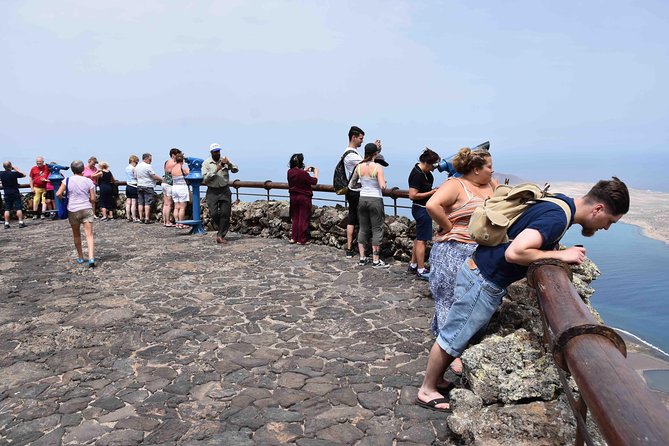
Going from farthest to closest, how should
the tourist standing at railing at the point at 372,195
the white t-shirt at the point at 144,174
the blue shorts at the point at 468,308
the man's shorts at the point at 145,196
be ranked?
the man's shorts at the point at 145,196 → the white t-shirt at the point at 144,174 → the tourist standing at railing at the point at 372,195 → the blue shorts at the point at 468,308

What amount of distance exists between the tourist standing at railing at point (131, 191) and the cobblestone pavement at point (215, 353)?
16.3ft

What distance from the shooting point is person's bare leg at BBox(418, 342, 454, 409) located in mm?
3432

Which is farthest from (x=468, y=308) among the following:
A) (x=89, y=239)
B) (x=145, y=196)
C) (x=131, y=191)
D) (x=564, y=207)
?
(x=131, y=191)

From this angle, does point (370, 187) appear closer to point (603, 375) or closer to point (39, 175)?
point (603, 375)

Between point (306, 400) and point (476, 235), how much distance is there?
1935 mm

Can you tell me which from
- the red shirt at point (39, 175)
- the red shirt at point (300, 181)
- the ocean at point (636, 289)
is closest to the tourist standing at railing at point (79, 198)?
the red shirt at point (300, 181)

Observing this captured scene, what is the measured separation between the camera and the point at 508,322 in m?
3.65

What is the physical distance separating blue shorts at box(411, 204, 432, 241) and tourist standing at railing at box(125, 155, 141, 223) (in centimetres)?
888

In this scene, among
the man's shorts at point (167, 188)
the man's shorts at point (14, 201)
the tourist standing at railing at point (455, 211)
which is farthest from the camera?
the man's shorts at point (14, 201)

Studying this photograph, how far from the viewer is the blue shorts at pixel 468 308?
121 inches

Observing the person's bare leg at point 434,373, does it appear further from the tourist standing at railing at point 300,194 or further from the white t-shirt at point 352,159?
the tourist standing at railing at point 300,194

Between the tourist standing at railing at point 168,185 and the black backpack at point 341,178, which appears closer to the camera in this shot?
the black backpack at point 341,178

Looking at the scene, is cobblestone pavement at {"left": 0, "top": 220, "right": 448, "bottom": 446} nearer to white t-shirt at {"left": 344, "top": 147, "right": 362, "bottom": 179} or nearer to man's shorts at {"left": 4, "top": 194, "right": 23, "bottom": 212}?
white t-shirt at {"left": 344, "top": 147, "right": 362, "bottom": 179}

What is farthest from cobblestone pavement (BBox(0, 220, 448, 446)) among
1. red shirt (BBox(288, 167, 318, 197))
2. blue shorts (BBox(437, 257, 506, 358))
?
red shirt (BBox(288, 167, 318, 197))
